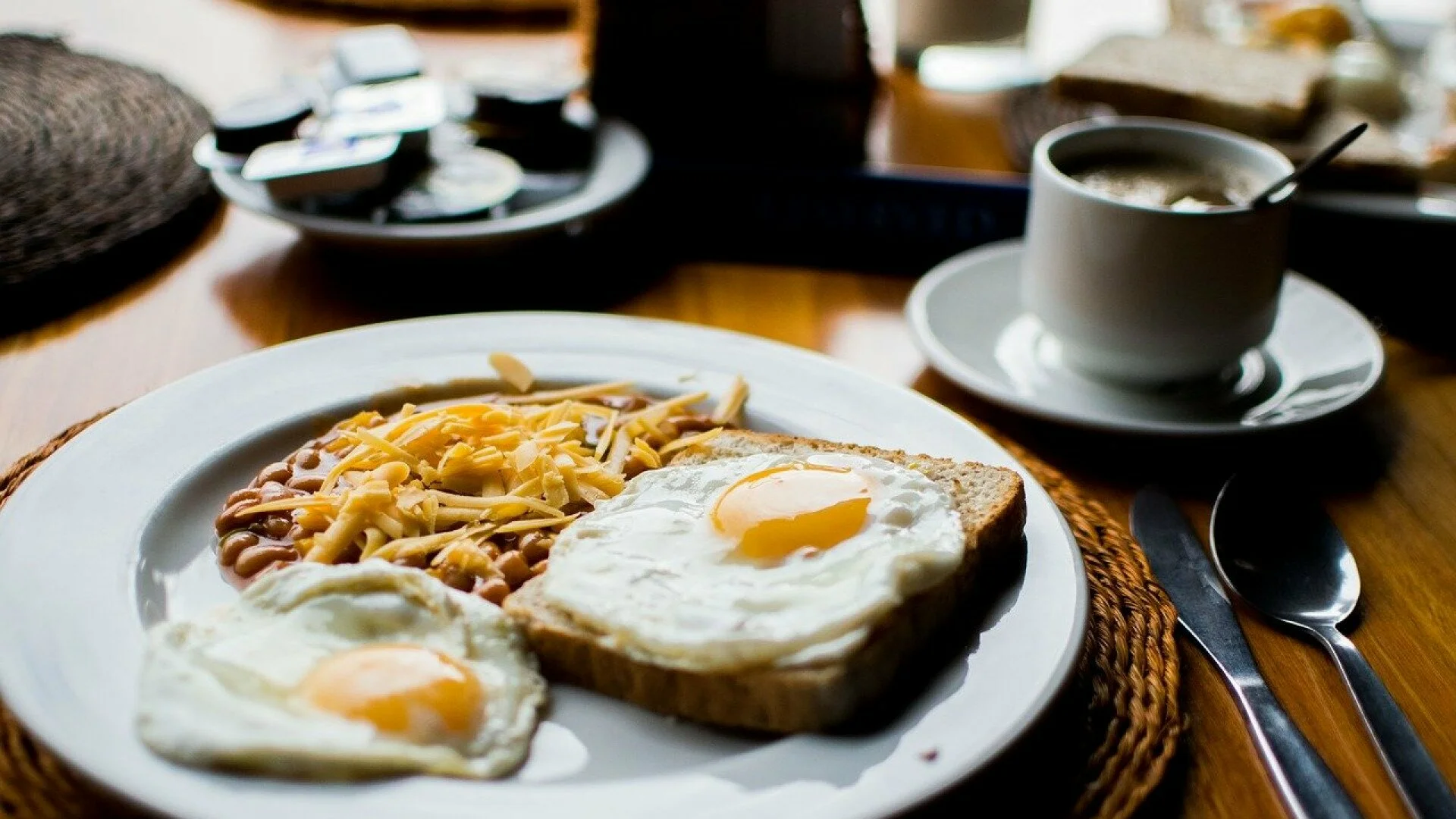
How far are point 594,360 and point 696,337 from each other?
161 mm

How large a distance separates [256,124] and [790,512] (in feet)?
4.59

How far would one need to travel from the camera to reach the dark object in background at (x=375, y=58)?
2395 millimetres

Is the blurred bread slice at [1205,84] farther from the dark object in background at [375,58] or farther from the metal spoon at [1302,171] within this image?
the dark object in background at [375,58]

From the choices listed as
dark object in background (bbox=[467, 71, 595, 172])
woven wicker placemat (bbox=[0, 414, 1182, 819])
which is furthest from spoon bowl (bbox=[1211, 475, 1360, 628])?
dark object in background (bbox=[467, 71, 595, 172])

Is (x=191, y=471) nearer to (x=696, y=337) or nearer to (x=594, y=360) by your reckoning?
(x=594, y=360)

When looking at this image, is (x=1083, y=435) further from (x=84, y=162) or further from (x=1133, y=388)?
(x=84, y=162)

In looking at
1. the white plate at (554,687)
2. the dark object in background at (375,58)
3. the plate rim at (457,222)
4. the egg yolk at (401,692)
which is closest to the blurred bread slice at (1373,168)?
the white plate at (554,687)

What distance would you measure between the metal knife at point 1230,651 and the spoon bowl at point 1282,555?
4 cm

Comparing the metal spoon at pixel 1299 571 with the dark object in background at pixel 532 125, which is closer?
the metal spoon at pixel 1299 571

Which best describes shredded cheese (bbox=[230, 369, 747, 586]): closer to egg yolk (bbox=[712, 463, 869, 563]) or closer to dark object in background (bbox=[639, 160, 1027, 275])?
egg yolk (bbox=[712, 463, 869, 563])

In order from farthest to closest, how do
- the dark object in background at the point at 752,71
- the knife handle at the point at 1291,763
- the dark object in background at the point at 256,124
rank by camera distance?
the dark object in background at the point at 752,71 → the dark object in background at the point at 256,124 → the knife handle at the point at 1291,763

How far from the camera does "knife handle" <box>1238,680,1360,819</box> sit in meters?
1.13

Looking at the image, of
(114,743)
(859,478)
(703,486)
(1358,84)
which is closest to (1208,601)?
(859,478)

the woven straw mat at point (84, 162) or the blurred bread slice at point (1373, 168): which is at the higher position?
the woven straw mat at point (84, 162)
